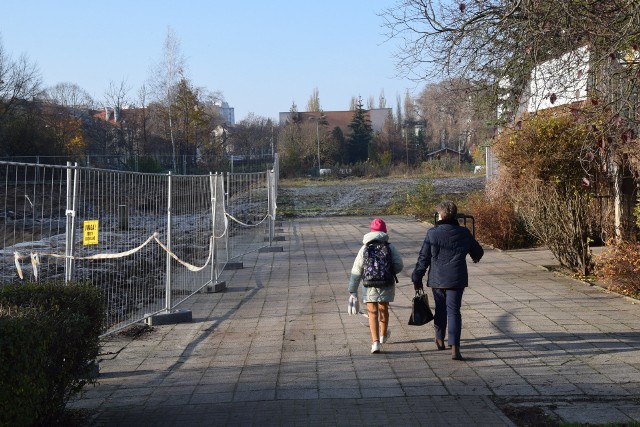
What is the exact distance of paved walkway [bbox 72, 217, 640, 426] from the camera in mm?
6023

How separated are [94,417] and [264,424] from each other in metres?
1.43

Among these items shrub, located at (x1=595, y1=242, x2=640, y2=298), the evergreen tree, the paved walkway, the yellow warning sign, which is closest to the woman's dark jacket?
the paved walkway

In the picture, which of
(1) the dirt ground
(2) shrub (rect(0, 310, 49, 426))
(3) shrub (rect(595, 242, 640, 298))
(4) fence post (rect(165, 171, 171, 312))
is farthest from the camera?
(1) the dirt ground

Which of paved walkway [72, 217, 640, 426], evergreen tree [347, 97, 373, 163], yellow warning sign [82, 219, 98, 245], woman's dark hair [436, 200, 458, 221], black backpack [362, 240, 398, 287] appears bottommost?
paved walkway [72, 217, 640, 426]

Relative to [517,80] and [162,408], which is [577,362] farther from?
[517,80]

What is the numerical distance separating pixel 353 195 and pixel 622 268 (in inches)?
1212

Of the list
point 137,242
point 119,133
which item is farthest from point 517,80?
point 119,133

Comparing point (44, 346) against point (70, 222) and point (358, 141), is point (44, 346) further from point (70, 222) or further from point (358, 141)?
point (358, 141)

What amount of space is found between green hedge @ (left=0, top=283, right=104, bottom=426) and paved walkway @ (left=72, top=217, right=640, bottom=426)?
0.79 metres

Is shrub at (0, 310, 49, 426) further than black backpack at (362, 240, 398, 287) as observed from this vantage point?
No

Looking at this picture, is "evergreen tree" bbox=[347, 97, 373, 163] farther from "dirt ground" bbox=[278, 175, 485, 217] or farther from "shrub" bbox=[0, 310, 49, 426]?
"shrub" bbox=[0, 310, 49, 426]

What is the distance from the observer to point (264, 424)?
572 cm

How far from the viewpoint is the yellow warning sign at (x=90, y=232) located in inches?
301

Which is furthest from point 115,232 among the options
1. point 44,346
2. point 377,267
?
point 44,346
